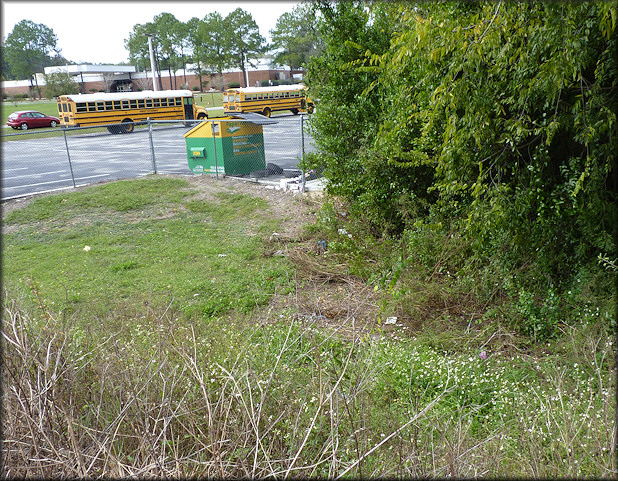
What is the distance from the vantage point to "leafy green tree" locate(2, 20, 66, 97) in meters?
2.10

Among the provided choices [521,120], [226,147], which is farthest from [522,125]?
[226,147]

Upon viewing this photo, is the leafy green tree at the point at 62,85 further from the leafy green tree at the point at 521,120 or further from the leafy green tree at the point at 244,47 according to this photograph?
the leafy green tree at the point at 521,120

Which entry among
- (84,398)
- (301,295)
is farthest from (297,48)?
(84,398)

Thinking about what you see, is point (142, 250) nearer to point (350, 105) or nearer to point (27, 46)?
point (350, 105)

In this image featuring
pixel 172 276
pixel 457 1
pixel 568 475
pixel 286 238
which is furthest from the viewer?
pixel 286 238

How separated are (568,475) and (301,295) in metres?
4.20

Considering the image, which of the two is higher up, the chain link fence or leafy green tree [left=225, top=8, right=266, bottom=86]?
leafy green tree [left=225, top=8, right=266, bottom=86]

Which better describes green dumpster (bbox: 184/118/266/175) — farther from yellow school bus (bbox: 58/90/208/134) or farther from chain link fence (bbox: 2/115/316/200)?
yellow school bus (bbox: 58/90/208/134)

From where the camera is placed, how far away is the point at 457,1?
13.6 ft

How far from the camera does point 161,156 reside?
68.3ft

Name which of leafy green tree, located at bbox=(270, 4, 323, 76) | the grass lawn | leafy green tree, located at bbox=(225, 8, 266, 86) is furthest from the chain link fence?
leafy green tree, located at bbox=(270, 4, 323, 76)

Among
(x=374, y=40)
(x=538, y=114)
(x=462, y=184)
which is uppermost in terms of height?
(x=374, y=40)

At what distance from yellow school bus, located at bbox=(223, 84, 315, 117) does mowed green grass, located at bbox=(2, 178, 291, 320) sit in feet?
81.0

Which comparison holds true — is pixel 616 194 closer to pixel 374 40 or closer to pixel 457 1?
pixel 457 1
